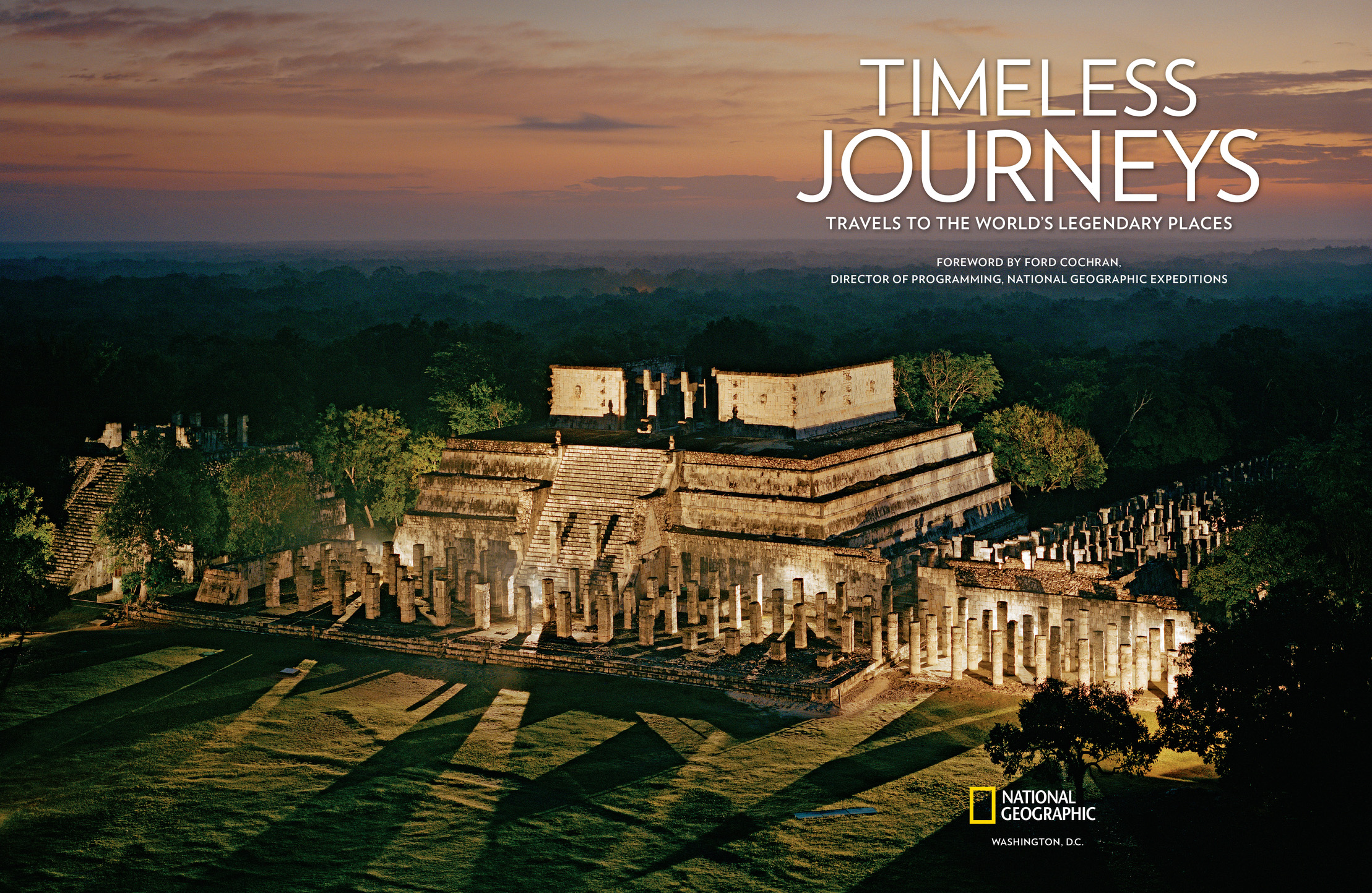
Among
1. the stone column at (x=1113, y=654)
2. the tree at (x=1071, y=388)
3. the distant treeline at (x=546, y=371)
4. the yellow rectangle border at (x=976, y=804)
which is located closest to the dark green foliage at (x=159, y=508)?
the distant treeline at (x=546, y=371)

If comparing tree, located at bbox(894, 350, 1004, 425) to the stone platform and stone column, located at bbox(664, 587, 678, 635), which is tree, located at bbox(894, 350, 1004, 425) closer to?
stone column, located at bbox(664, 587, 678, 635)

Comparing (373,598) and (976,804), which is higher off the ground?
(373,598)

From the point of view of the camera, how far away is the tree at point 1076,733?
17938mm

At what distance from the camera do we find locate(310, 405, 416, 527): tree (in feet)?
130

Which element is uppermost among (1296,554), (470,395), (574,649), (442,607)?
(470,395)

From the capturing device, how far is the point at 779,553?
30.3m

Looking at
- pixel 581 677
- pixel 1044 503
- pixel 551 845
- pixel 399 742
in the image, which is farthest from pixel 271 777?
pixel 1044 503

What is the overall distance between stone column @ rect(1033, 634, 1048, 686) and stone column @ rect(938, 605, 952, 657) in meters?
1.94

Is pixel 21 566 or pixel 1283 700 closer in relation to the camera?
pixel 1283 700

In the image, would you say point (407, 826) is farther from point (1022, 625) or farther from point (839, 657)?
point (1022, 625)

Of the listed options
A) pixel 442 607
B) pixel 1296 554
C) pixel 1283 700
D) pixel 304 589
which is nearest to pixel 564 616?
pixel 442 607

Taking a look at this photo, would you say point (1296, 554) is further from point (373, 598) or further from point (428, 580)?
point (373, 598)

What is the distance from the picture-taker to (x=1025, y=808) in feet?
60.5

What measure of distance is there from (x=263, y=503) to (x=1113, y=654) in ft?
74.3
